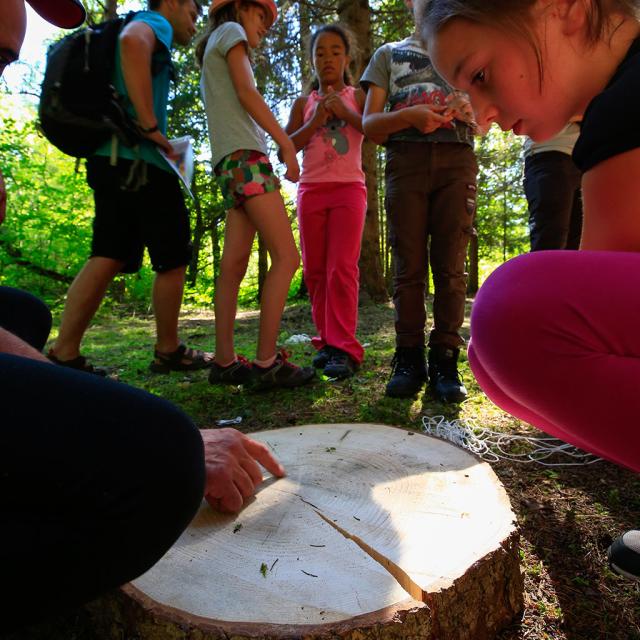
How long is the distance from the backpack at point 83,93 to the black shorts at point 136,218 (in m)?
0.17

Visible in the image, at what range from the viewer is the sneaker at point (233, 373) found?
2822mm

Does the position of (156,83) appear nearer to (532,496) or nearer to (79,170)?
(532,496)

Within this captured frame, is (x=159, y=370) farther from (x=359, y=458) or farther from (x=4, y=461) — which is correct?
(x=4, y=461)

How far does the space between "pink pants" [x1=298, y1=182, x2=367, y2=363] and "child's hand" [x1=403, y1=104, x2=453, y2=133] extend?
664 millimetres

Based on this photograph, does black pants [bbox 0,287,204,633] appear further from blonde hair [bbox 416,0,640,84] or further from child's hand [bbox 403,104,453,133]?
child's hand [bbox 403,104,453,133]

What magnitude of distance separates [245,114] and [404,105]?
855 millimetres

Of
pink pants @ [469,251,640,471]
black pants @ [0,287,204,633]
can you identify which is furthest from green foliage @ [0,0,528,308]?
black pants @ [0,287,204,633]

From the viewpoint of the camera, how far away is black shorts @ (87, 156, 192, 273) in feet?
9.16

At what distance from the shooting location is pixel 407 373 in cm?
268

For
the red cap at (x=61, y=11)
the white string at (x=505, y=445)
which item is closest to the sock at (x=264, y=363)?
the white string at (x=505, y=445)

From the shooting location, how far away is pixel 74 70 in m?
2.57

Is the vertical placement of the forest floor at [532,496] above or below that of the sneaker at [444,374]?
below

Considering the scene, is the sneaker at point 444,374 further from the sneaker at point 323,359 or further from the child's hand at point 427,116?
the child's hand at point 427,116

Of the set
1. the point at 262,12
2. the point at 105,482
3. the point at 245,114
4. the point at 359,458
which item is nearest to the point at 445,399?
the point at 359,458
